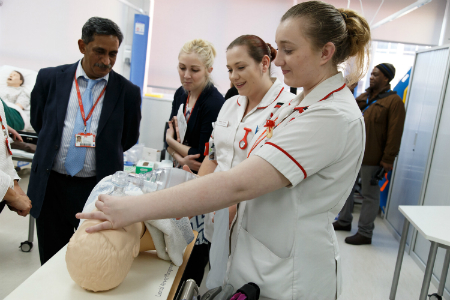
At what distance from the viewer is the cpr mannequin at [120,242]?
100 cm

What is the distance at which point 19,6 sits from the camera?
508 cm

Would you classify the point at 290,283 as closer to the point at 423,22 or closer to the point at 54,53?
the point at 54,53

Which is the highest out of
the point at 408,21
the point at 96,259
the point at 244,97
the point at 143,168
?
the point at 408,21

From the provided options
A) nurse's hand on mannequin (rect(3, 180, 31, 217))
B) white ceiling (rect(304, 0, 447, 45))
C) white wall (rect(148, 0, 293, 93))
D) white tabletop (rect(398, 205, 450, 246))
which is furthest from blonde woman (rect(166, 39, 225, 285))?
white ceiling (rect(304, 0, 447, 45))

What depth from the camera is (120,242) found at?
1.05 m

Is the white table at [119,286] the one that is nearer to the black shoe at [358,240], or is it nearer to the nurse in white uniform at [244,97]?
the nurse in white uniform at [244,97]

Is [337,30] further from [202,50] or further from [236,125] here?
[202,50]

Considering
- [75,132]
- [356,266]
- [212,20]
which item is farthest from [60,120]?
[212,20]

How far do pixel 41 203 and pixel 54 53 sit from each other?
420cm

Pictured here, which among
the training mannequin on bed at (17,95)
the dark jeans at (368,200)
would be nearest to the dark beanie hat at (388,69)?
the dark jeans at (368,200)

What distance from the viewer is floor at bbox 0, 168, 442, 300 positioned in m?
2.58

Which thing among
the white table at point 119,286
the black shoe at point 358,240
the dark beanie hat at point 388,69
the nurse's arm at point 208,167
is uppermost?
the dark beanie hat at point 388,69

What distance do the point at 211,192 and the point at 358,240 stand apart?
10.7ft

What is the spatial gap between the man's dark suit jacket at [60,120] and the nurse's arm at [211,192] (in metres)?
1.10
